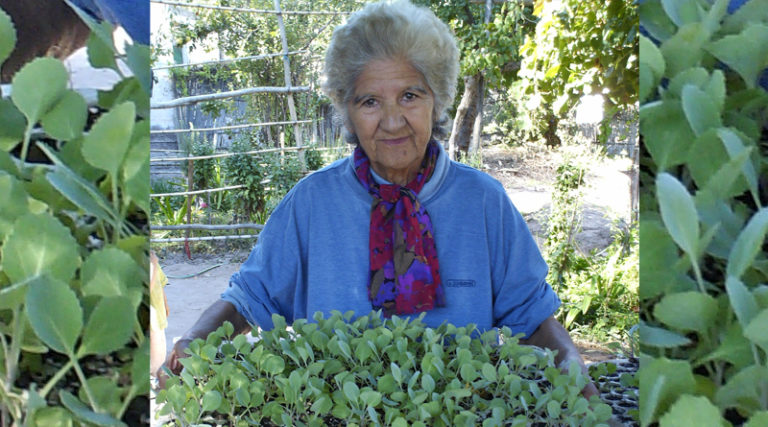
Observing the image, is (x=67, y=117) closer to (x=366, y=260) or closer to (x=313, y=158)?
(x=366, y=260)

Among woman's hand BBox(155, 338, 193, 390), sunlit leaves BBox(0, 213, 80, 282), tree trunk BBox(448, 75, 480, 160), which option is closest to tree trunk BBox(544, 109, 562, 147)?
tree trunk BBox(448, 75, 480, 160)

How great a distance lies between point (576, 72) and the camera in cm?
150

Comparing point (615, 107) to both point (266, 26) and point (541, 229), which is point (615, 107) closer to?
point (266, 26)

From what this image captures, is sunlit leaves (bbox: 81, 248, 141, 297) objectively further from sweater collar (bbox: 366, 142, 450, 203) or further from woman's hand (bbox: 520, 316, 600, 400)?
sweater collar (bbox: 366, 142, 450, 203)

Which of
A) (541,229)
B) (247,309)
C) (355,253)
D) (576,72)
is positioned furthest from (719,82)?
(541,229)

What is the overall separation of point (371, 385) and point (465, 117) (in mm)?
1407

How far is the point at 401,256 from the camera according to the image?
95 cm

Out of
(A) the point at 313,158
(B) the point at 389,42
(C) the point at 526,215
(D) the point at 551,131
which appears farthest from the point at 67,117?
(C) the point at 526,215

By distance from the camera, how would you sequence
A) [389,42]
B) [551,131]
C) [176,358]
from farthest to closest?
[551,131], [389,42], [176,358]

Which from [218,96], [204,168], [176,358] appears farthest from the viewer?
[204,168]

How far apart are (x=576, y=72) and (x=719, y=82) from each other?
1148mm

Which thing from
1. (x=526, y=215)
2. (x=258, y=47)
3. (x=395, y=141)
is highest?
(x=258, y=47)

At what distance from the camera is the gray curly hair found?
1.04 meters

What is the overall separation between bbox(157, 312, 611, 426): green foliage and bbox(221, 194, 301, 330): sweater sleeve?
0.35 m
